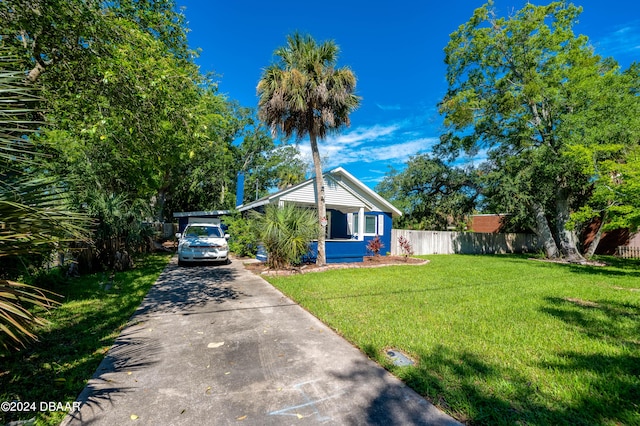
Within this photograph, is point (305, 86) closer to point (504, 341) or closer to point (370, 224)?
point (370, 224)

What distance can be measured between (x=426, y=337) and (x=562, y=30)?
20415mm

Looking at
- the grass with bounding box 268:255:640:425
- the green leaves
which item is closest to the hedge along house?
the green leaves

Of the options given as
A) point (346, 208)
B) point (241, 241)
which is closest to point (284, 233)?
point (241, 241)

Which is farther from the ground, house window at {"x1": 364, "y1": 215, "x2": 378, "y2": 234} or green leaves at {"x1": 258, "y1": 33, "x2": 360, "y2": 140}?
green leaves at {"x1": 258, "y1": 33, "x2": 360, "y2": 140}

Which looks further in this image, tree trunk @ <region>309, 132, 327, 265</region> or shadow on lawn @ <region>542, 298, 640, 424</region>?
tree trunk @ <region>309, 132, 327, 265</region>

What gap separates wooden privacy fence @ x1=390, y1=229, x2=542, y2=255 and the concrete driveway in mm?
14380

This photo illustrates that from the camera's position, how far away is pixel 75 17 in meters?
4.55

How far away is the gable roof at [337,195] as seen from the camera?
42.1ft

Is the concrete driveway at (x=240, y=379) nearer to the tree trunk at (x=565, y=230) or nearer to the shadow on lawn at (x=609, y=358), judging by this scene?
the shadow on lawn at (x=609, y=358)

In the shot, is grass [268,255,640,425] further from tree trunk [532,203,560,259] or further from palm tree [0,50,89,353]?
tree trunk [532,203,560,259]

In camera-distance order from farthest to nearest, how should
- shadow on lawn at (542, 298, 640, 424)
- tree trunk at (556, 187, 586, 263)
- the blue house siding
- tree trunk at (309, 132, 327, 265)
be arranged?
1. the blue house siding
2. tree trunk at (556, 187, 586, 263)
3. tree trunk at (309, 132, 327, 265)
4. shadow on lawn at (542, 298, 640, 424)

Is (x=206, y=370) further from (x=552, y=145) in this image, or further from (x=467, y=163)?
(x=467, y=163)

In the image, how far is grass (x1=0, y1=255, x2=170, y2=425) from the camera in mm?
2709

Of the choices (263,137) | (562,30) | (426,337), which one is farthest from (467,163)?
(263,137)
